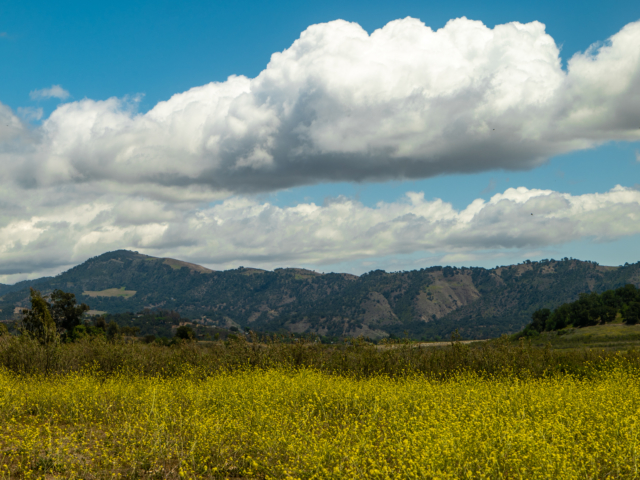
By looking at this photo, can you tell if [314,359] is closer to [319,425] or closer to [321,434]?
[319,425]

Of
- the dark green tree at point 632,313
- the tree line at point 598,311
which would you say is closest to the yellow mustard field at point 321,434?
the dark green tree at point 632,313

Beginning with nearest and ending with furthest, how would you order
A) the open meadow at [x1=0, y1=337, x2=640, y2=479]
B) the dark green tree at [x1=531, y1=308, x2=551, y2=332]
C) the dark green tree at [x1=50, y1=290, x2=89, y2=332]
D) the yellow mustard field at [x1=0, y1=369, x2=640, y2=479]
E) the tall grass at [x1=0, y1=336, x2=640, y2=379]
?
1. the yellow mustard field at [x1=0, y1=369, x2=640, y2=479]
2. the open meadow at [x1=0, y1=337, x2=640, y2=479]
3. the tall grass at [x1=0, y1=336, x2=640, y2=379]
4. the dark green tree at [x1=50, y1=290, x2=89, y2=332]
5. the dark green tree at [x1=531, y1=308, x2=551, y2=332]

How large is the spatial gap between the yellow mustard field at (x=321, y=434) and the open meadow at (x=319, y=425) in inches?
1.8

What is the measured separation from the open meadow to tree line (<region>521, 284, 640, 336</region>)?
11019 centimetres

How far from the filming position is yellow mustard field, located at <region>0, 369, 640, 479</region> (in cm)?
841

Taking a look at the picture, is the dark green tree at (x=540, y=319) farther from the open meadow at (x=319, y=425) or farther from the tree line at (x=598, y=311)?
the open meadow at (x=319, y=425)

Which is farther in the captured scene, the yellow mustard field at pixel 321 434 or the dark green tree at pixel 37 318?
the dark green tree at pixel 37 318

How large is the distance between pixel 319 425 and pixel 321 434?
0.98 metres

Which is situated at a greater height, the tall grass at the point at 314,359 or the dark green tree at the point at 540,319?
the tall grass at the point at 314,359

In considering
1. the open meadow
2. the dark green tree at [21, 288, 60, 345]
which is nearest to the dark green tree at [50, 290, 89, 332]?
the dark green tree at [21, 288, 60, 345]

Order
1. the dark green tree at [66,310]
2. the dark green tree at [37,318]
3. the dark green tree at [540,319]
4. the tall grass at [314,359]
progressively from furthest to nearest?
the dark green tree at [540,319] → the dark green tree at [66,310] → the dark green tree at [37,318] → the tall grass at [314,359]

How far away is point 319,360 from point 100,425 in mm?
12162

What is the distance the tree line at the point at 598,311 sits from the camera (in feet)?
378

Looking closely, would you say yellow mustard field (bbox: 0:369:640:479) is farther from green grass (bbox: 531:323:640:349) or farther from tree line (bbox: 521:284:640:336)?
tree line (bbox: 521:284:640:336)
